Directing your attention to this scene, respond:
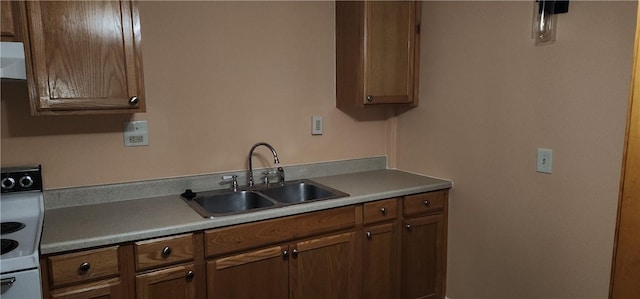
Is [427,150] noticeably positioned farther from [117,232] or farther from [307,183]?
[117,232]

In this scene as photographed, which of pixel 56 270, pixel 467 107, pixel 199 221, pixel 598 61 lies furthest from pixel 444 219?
pixel 56 270

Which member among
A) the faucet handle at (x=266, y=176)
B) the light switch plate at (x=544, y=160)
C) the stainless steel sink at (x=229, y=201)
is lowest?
the stainless steel sink at (x=229, y=201)

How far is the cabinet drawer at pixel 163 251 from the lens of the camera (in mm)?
1724

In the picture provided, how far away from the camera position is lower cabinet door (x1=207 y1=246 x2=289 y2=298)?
1.89 m

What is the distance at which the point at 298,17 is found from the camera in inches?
100

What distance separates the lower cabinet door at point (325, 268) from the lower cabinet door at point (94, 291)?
2.51ft

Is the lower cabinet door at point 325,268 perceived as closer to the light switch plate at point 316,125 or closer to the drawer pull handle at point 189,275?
the drawer pull handle at point 189,275

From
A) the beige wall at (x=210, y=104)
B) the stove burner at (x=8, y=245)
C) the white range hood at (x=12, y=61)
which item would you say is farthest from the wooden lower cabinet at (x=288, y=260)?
the white range hood at (x=12, y=61)

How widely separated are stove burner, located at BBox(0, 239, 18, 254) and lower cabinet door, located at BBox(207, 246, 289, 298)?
706 mm

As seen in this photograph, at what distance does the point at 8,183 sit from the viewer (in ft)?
6.08

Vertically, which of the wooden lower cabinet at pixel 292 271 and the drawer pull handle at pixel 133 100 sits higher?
the drawer pull handle at pixel 133 100

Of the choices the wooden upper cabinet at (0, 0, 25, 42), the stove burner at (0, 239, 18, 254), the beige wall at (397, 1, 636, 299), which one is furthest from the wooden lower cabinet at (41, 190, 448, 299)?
the wooden upper cabinet at (0, 0, 25, 42)

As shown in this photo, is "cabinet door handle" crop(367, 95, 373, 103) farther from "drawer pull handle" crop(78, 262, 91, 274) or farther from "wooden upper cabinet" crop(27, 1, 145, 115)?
"drawer pull handle" crop(78, 262, 91, 274)

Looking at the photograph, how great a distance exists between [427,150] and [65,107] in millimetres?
1955
